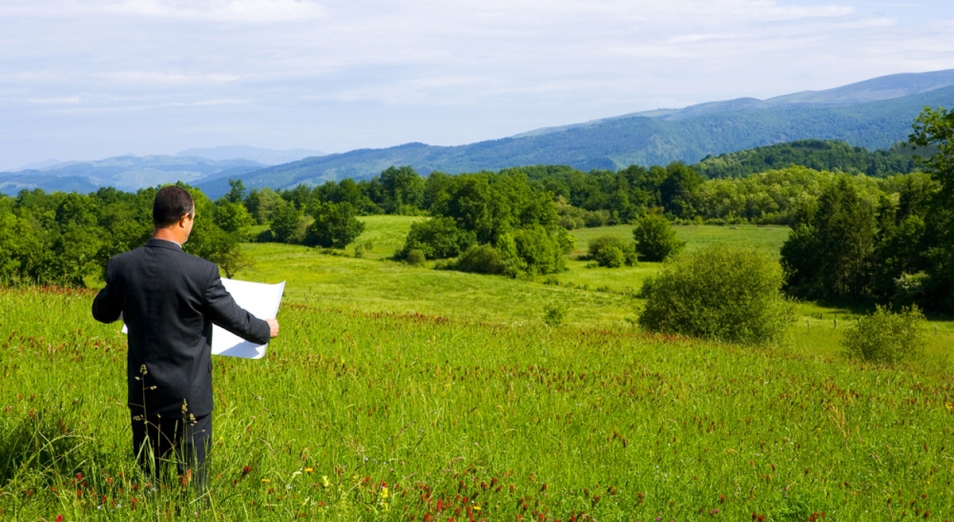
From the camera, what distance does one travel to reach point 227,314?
414cm

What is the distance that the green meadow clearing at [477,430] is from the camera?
15.1ft

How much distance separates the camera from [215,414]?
20.9 feet

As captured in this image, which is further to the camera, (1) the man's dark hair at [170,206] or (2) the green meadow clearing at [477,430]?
(2) the green meadow clearing at [477,430]

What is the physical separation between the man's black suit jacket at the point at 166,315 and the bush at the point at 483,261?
88.6m

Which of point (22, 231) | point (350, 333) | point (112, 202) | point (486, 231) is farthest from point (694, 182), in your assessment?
point (350, 333)

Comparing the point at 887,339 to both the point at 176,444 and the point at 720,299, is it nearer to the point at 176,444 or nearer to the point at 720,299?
the point at 720,299

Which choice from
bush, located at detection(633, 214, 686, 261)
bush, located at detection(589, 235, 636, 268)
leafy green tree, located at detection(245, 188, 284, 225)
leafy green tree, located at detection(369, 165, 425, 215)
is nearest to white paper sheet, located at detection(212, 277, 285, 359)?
bush, located at detection(589, 235, 636, 268)

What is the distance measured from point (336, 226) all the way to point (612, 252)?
45.0 metres

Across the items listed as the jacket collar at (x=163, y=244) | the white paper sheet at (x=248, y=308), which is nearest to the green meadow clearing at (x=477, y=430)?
the white paper sheet at (x=248, y=308)

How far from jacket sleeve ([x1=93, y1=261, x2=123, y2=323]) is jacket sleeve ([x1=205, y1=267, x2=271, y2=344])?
0.56 metres

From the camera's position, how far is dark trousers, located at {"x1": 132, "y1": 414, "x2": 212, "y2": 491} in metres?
4.24

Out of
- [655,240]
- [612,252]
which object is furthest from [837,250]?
[655,240]

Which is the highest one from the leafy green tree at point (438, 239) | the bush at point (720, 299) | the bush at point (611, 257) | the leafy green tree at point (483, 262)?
the bush at point (720, 299)

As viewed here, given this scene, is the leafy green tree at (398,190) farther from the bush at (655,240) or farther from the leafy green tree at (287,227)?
the bush at (655,240)
